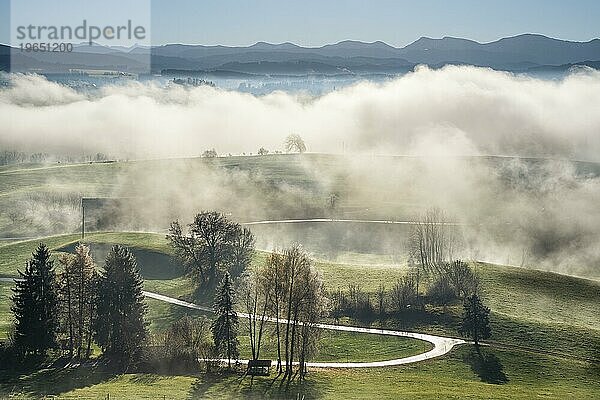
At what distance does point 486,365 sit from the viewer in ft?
224

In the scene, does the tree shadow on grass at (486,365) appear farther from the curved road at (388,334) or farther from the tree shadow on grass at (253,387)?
the tree shadow on grass at (253,387)

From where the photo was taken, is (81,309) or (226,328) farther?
(81,309)

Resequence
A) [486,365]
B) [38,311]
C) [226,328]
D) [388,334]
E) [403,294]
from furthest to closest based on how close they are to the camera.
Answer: [403,294] < [388,334] < [486,365] < [226,328] < [38,311]

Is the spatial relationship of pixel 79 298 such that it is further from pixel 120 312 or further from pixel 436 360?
pixel 436 360

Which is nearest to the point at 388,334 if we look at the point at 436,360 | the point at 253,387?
the point at 436,360

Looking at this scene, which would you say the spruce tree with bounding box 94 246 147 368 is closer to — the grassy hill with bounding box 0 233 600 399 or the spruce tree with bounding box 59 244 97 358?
the spruce tree with bounding box 59 244 97 358

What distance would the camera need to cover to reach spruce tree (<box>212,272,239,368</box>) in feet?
203

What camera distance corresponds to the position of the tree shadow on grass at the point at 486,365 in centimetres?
6469

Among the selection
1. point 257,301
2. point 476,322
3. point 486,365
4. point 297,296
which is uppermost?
point 297,296

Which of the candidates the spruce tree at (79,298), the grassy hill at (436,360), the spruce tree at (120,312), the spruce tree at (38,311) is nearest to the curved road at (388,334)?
the grassy hill at (436,360)

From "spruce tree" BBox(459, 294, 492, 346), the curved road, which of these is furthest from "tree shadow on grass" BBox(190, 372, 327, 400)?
"spruce tree" BBox(459, 294, 492, 346)

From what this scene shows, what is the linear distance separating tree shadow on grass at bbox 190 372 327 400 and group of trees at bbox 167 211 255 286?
120 feet

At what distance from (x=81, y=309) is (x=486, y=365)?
126ft

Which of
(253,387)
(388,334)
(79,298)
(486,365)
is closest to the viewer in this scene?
(253,387)
